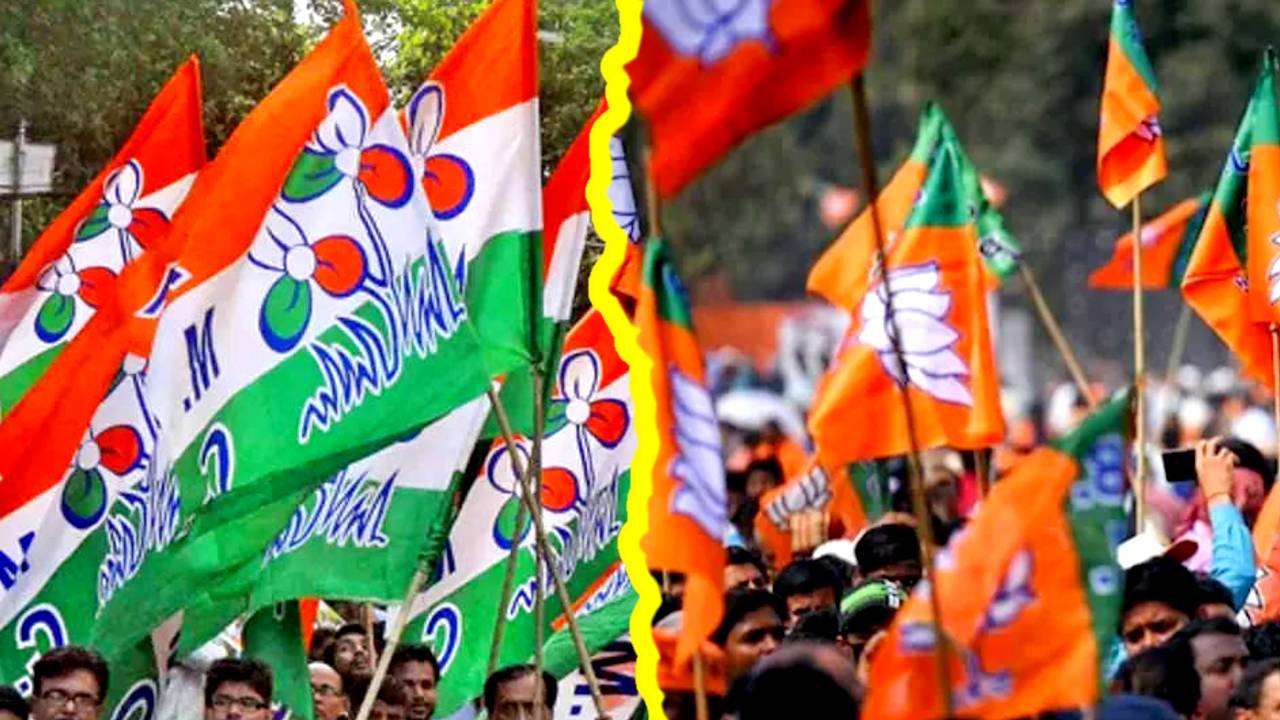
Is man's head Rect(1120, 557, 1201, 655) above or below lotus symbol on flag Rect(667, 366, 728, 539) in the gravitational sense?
above

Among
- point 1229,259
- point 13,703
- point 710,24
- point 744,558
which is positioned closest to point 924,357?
point 744,558

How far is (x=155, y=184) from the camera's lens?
1220cm

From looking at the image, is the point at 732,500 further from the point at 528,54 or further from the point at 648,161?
the point at 648,161

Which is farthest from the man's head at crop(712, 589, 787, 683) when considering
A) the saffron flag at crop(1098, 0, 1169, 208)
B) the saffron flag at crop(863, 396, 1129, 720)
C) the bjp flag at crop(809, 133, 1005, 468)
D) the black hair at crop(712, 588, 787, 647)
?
the saffron flag at crop(1098, 0, 1169, 208)

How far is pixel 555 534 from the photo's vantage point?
11672 millimetres

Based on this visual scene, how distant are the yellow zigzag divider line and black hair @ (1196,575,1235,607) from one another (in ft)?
4.25

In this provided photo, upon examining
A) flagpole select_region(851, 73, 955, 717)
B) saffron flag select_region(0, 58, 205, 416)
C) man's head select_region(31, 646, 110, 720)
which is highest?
saffron flag select_region(0, 58, 205, 416)

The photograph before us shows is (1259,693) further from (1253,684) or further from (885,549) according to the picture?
(885,549)

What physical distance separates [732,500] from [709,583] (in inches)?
359

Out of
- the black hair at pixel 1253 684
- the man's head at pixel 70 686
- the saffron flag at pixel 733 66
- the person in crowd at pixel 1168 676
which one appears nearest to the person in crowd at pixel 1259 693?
the black hair at pixel 1253 684

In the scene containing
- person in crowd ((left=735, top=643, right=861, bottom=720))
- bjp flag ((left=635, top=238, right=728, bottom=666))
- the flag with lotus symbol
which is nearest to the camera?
person in crowd ((left=735, top=643, right=861, bottom=720))

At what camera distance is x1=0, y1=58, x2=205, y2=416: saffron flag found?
477 inches

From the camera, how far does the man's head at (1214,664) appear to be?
8.52 metres

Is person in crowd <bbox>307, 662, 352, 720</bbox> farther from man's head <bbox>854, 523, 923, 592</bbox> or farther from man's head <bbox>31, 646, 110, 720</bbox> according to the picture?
man's head <bbox>854, 523, 923, 592</bbox>
